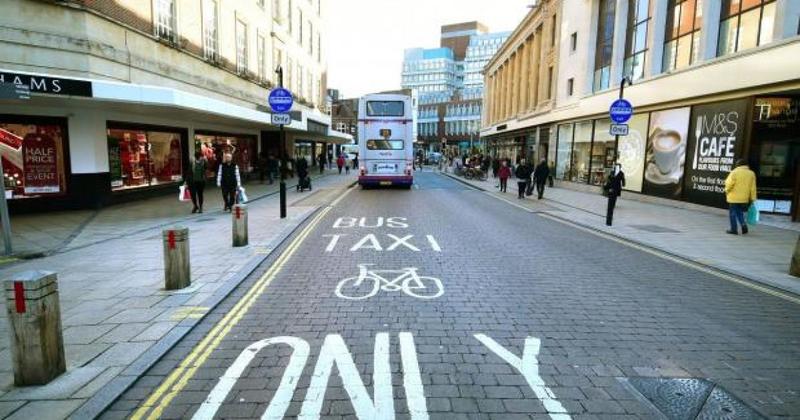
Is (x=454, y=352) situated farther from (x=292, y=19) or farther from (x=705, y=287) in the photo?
(x=292, y=19)

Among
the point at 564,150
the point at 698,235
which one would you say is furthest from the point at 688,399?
the point at 564,150

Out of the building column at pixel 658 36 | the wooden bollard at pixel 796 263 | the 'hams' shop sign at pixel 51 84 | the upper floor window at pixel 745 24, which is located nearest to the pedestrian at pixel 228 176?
the 'hams' shop sign at pixel 51 84

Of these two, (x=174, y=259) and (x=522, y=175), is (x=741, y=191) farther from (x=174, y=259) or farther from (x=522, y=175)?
(x=174, y=259)

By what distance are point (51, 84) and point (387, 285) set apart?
379 inches

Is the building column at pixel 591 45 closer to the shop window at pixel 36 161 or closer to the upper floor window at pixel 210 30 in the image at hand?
the upper floor window at pixel 210 30

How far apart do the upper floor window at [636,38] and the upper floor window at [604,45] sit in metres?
1.42

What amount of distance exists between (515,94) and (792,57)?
104ft

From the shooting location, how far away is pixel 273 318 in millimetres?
5184

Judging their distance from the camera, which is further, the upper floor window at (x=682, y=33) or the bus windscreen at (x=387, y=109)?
the bus windscreen at (x=387, y=109)

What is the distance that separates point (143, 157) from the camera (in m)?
17.3

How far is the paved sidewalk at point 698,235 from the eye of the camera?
797 cm

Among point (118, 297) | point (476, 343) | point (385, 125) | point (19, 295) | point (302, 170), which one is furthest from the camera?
point (385, 125)

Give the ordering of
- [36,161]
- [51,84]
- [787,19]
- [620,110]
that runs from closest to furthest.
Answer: [51,84] → [620,110] → [787,19] → [36,161]

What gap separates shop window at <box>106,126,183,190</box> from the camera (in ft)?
51.1
